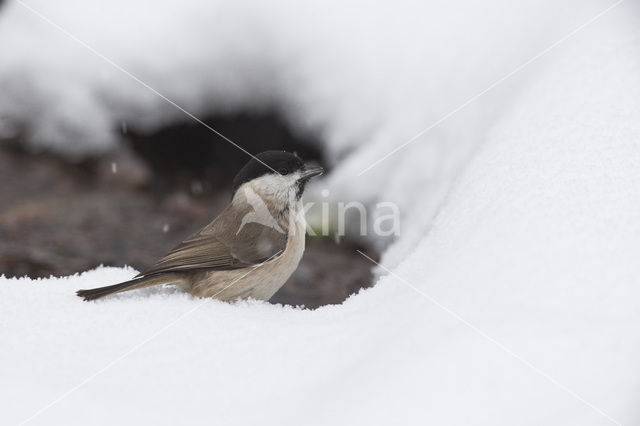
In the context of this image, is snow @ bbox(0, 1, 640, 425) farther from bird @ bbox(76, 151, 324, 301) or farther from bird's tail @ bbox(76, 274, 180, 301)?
bird @ bbox(76, 151, 324, 301)

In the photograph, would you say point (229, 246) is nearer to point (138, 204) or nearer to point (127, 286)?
point (127, 286)

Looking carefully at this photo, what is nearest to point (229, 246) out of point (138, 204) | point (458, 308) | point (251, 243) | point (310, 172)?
point (251, 243)

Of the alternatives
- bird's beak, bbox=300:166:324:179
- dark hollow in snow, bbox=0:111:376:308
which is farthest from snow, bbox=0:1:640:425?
dark hollow in snow, bbox=0:111:376:308

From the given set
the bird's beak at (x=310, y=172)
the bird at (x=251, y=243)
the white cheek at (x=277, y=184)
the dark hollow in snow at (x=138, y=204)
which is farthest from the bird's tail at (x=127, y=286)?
the dark hollow in snow at (x=138, y=204)

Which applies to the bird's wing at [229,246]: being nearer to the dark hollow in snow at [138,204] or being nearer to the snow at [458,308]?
the snow at [458,308]

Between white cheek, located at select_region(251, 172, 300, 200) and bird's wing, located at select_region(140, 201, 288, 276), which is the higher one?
white cheek, located at select_region(251, 172, 300, 200)
